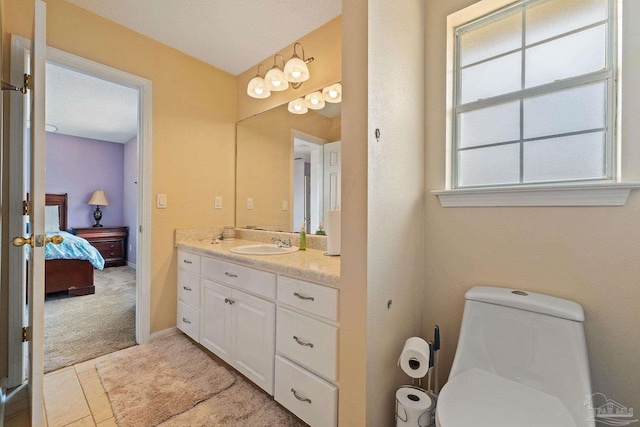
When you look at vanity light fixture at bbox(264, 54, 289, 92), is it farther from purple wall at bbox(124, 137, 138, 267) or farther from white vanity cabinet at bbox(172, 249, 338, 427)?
purple wall at bbox(124, 137, 138, 267)

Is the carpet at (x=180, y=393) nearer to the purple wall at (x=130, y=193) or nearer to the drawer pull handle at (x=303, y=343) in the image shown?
the drawer pull handle at (x=303, y=343)

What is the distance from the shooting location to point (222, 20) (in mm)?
1954

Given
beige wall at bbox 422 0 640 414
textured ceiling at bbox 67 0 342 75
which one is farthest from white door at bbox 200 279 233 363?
textured ceiling at bbox 67 0 342 75

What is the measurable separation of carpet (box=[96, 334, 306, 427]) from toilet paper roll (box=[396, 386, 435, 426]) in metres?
0.59

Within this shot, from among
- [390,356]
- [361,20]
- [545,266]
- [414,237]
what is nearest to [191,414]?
[390,356]

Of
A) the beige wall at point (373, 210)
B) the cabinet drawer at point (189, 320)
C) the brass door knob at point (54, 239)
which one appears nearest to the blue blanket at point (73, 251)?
the cabinet drawer at point (189, 320)

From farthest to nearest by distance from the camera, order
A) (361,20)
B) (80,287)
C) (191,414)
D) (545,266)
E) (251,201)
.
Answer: (80,287) < (251,201) < (191,414) < (545,266) < (361,20)

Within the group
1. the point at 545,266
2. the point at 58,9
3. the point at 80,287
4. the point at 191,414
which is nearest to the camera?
the point at 545,266

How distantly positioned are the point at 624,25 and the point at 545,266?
3.27 ft

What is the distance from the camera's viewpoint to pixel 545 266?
3.84 feet

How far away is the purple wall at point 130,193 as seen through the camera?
Result: 5.25 metres

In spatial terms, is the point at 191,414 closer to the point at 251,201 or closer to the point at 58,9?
the point at 251,201

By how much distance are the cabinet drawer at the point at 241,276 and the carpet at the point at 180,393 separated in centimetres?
61

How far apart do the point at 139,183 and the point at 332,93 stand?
5.53 feet
